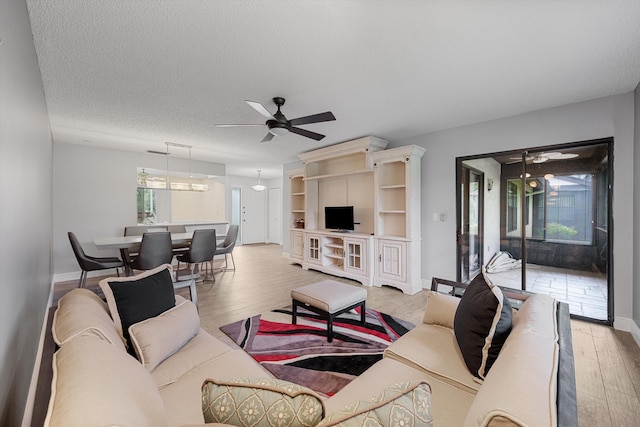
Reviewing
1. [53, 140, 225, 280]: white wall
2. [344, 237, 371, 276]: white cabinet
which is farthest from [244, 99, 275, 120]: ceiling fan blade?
[53, 140, 225, 280]: white wall

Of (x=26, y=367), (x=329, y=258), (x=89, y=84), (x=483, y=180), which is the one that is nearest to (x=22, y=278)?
(x=26, y=367)

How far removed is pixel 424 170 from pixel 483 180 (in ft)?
2.86

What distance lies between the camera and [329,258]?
550 centimetres

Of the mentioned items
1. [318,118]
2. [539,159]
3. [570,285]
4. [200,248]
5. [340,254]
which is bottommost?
[570,285]

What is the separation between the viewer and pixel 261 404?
663 mm

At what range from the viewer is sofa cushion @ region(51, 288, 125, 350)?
1070 mm

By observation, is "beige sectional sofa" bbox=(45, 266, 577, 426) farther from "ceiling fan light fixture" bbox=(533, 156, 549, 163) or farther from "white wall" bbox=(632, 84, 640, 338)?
"ceiling fan light fixture" bbox=(533, 156, 549, 163)

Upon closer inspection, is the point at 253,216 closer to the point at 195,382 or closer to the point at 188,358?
the point at 188,358

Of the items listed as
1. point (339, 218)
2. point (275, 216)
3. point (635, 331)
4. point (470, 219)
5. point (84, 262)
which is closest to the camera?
point (635, 331)

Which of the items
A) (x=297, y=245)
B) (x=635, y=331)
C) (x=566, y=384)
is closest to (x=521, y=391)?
(x=566, y=384)

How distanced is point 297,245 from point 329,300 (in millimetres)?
3617

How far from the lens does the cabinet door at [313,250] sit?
5485 millimetres

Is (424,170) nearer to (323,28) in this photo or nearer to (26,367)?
(323,28)

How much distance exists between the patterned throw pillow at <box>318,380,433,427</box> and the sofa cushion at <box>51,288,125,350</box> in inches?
42.0
